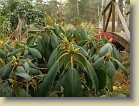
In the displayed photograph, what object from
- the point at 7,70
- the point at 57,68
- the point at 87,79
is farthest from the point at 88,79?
the point at 7,70

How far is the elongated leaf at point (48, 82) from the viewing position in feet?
2.24

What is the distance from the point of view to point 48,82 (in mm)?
691

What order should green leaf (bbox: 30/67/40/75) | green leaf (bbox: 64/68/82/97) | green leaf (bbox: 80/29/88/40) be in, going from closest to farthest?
green leaf (bbox: 64/68/82/97) < green leaf (bbox: 30/67/40/75) < green leaf (bbox: 80/29/88/40)

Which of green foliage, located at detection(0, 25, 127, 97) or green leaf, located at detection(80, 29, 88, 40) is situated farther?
green leaf, located at detection(80, 29, 88, 40)

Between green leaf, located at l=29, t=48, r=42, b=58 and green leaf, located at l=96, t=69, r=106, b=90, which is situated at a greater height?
green leaf, located at l=29, t=48, r=42, b=58

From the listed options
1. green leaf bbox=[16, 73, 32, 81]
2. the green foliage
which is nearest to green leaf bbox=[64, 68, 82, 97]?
the green foliage

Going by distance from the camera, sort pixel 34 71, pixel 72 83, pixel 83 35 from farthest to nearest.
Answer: pixel 83 35 < pixel 34 71 < pixel 72 83

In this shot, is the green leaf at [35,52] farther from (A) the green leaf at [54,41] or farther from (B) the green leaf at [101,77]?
(B) the green leaf at [101,77]

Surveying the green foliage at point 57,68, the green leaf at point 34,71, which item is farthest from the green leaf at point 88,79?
the green leaf at point 34,71

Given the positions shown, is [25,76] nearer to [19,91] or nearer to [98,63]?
[19,91]

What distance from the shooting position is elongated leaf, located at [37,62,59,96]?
0.68m

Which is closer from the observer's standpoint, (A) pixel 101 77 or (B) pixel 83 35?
(A) pixel 101 77

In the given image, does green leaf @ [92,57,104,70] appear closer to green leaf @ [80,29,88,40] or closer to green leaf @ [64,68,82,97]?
green leaf @ [64,68,82,97]

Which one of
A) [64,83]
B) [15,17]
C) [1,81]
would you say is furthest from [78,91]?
[15,17]
